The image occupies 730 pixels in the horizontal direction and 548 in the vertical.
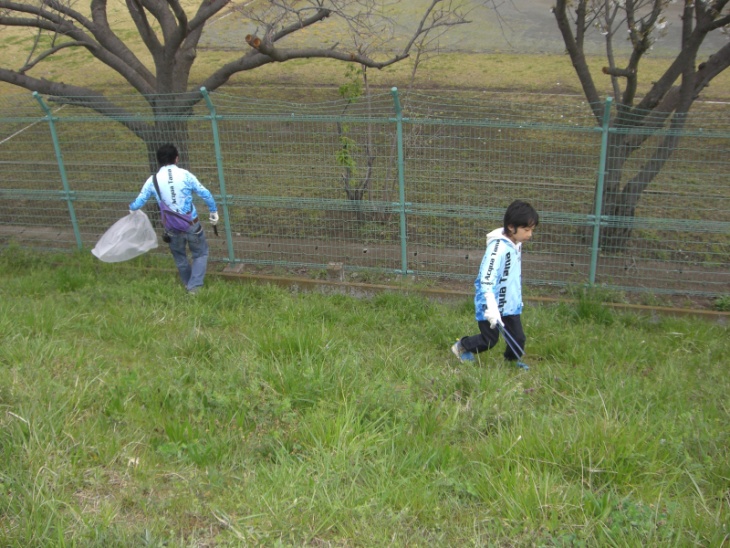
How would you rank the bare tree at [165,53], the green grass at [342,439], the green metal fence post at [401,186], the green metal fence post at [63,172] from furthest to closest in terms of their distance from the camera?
the bare tree at [165,53], the green metal fence post at [63,172], the green metal fence post at [401,186], the green grass at [342,439]

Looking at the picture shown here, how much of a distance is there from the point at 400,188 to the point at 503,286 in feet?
8.12

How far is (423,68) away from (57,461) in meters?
13.1

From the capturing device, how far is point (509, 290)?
15.9 feet

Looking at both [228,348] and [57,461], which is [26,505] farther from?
[228,348]

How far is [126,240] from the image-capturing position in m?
6.81

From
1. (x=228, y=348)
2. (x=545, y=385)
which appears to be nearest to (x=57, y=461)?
(x=228, y=348)

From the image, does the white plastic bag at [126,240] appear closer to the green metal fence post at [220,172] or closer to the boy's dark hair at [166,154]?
the boy's dark hair at [166,154]

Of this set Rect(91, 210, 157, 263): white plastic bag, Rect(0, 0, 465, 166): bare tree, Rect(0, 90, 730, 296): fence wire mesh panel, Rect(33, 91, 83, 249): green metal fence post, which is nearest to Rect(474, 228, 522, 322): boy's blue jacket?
Rect(0, 90, 730, 296): fence wire mesh panel

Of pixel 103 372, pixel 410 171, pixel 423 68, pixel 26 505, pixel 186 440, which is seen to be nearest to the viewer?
pixel 26 505

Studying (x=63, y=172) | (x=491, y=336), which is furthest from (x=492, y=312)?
(x=63, y=172)

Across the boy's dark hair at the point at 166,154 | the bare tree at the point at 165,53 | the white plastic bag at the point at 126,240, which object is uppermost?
the bare tree at the point at 165,53

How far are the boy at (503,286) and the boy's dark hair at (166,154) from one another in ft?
10.6

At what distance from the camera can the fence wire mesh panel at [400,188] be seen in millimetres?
6953

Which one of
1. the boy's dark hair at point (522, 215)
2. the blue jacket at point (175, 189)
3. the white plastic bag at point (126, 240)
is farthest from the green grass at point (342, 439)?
the blue jacket at point (175, 189)
